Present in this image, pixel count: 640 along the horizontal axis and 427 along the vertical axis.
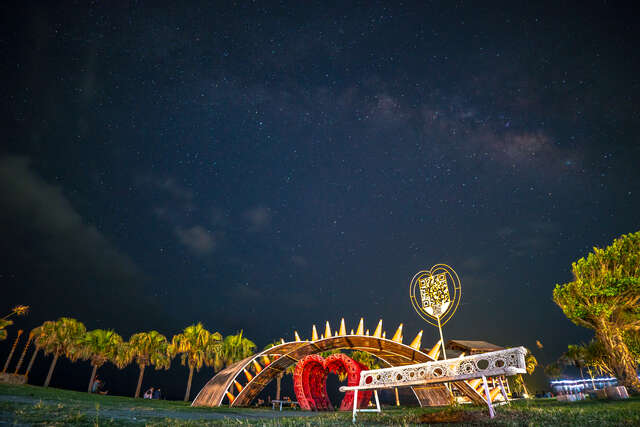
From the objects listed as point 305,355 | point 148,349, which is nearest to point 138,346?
point 148,349

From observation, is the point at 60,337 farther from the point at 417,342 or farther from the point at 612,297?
the point at 612,297

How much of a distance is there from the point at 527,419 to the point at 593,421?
3.88 feet

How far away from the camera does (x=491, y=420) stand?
673 cm

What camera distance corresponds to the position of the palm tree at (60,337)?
134 ft

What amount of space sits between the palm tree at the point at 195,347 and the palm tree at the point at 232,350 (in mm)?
856

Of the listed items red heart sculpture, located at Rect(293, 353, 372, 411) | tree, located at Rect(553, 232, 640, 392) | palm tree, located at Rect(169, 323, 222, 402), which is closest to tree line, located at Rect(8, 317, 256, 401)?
palm tree, located at Rect(169, 323, 222, 402)

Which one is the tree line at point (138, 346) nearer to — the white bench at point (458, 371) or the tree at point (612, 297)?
the white bench at point (458, 371)

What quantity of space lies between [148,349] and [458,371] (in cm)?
4837

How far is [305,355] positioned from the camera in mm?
26969

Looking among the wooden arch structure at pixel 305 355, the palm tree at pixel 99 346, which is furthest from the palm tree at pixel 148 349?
the wooden arch structure at pixel 305 355

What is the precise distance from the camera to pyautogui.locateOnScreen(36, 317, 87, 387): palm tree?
40812 millimetres

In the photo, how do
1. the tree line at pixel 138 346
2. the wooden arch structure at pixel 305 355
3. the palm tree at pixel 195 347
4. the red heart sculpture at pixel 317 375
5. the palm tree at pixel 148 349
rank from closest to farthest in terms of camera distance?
the red heart sculpture at pixel 317 375, the wooden arch structure at pixel 305 355, the tree line at pixel 138 346, the palm tree at pixel 195 347, the palm tree at pixel 148 349

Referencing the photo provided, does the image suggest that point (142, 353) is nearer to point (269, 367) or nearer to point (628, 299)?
point (269, 367)

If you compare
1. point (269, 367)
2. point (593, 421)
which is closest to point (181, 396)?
point (269, 367)
